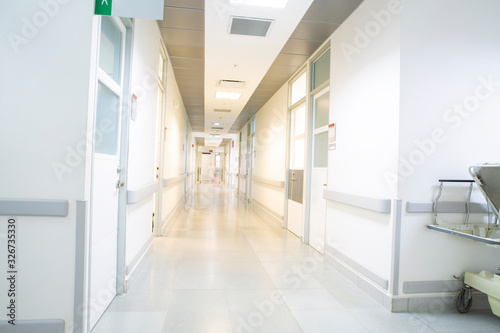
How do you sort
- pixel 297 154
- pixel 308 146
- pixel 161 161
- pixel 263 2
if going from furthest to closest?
pixel 297 154 → pixel 161 161 → pixel 308 146 → pixel 263 2

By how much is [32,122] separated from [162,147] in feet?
11.2

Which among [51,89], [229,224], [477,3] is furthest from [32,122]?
[229,224]

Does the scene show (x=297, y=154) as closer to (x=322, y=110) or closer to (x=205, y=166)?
(x=322, y=110)

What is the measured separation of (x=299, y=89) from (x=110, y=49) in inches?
159

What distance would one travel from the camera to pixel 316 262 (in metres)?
4.10

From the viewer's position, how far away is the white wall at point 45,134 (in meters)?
1.95

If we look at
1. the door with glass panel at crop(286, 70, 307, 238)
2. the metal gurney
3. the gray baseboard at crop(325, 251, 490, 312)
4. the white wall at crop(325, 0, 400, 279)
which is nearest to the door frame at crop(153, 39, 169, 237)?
the door with glass panel at crop(286, 70, 307, 238)

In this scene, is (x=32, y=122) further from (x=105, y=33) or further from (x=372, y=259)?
(x=372, y=259)

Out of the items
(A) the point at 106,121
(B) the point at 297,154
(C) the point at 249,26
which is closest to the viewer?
(A) the point at 106,121

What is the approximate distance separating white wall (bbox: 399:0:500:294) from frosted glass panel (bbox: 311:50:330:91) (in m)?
1.78

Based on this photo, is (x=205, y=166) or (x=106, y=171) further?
(x=205, y=166)

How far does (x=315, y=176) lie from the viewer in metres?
4.93

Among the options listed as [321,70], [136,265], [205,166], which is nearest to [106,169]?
[136,265]

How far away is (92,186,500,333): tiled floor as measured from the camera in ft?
7.82
